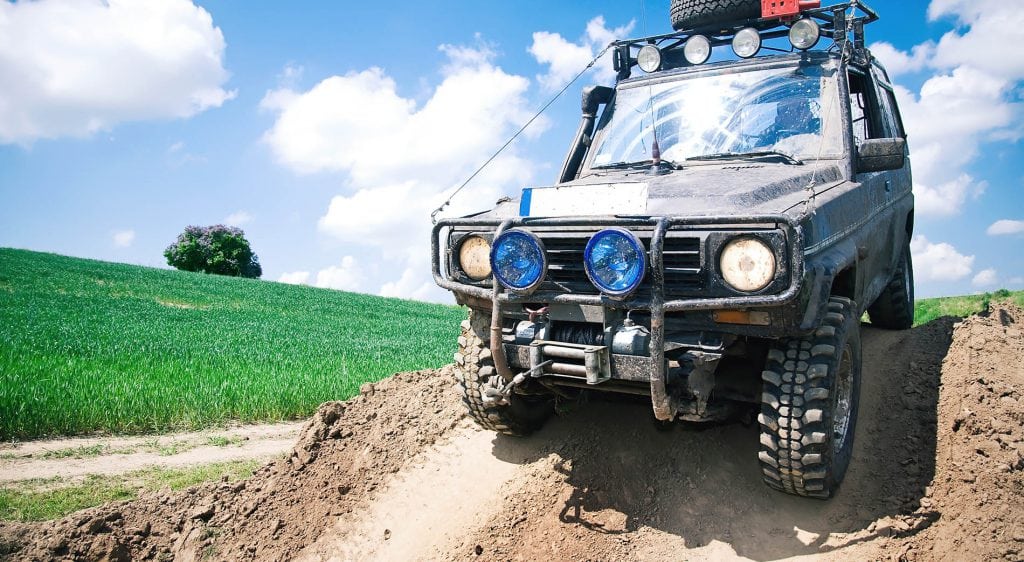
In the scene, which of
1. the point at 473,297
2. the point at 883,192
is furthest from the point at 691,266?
the point at 883,192

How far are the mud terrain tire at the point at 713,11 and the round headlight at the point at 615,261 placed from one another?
376 cm

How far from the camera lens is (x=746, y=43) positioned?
6.05 meters

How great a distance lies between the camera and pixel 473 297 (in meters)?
4.72

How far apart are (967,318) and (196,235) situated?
5961cm

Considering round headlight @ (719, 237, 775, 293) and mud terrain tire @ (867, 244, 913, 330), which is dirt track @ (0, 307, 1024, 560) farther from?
round headlight @ (719, 237, 775, 293)

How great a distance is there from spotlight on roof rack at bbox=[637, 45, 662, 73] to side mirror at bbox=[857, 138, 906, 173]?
2.12 m

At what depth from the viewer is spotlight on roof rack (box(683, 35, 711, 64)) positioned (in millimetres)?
6164

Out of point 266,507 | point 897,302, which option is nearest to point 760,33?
point 897,302

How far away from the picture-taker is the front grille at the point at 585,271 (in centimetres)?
387

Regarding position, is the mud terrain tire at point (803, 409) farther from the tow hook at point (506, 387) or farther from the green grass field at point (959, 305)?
the green grass field at point (959, 305)

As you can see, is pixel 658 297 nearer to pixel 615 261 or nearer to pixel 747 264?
pixel 615 261

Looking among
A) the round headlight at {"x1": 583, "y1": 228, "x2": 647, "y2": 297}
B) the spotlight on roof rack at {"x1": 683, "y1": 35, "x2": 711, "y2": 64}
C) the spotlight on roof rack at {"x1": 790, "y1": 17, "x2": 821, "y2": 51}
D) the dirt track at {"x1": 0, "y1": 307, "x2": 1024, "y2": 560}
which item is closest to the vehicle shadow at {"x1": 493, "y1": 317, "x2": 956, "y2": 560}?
the dirt track at {"x1": 0, "y1": 307, "x2": 1024, "y2": 560}

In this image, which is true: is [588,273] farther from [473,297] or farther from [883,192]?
[883,192]

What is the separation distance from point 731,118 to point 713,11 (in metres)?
1.66
